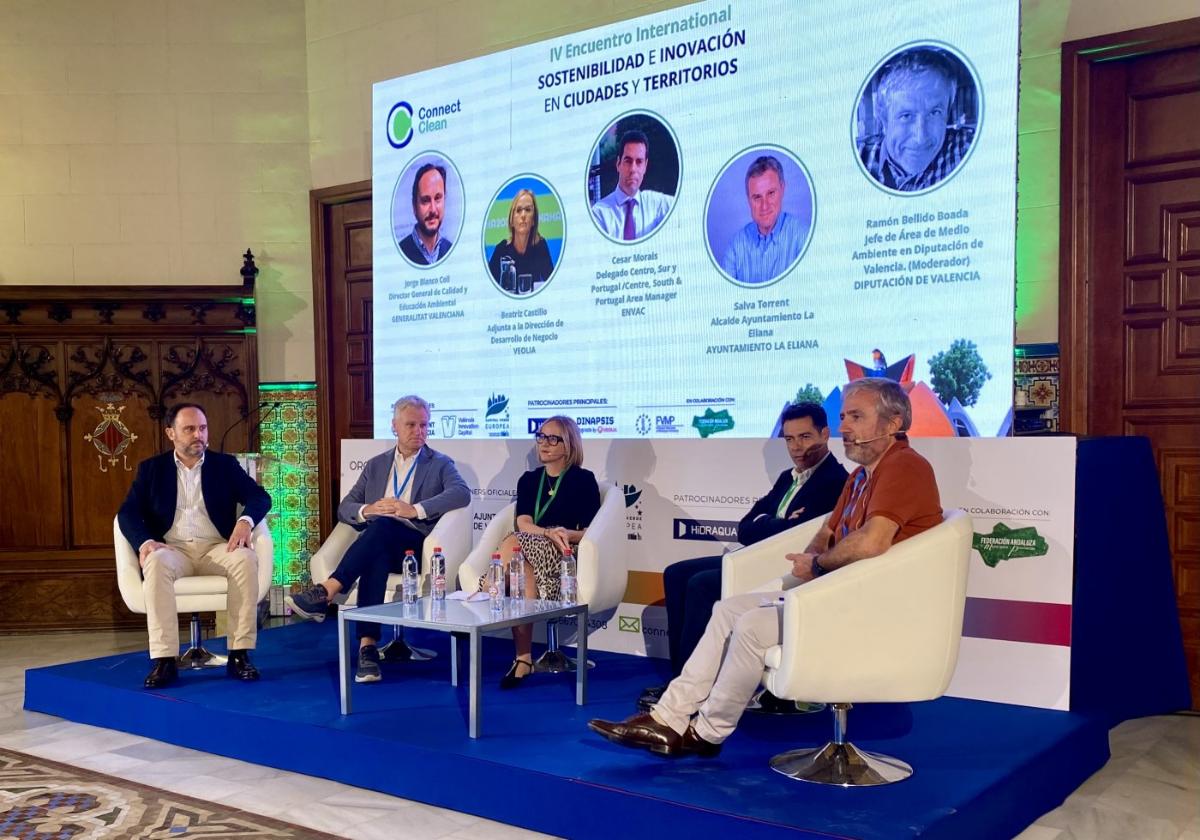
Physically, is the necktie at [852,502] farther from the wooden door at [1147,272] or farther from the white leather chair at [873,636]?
the wooden door at [1147,272]

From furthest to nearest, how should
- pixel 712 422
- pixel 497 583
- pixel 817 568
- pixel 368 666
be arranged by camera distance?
1. pixel 712 422
2. pixel 368 666
3. pixel 497 583
4. pixel 817 568

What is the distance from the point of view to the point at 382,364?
22.0 ft

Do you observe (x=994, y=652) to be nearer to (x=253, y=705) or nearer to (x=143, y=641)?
(x=253, y=705)

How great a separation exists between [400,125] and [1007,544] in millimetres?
4375

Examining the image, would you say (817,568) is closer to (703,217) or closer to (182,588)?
(703,217)

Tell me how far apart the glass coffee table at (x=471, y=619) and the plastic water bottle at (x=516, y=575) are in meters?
0.13

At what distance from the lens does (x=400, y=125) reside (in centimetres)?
661

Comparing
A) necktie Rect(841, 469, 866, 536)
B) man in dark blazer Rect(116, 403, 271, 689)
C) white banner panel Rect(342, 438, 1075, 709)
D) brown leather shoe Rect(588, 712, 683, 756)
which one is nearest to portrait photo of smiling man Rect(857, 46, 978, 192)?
white banner panel Rect(342, 438, 1075, 709)

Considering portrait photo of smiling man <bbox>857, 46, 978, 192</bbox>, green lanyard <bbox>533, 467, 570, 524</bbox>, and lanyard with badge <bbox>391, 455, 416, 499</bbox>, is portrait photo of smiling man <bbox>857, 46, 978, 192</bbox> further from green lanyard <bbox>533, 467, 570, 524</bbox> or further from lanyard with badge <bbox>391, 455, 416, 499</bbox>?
lanyard with badge <bbox>391, 455, 416, 499</bbox>

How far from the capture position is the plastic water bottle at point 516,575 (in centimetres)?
423

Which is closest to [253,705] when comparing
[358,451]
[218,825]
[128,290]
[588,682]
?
[218,825]

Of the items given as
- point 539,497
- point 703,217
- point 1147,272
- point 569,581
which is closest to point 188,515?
point 539,497

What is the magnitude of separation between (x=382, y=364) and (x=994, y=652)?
4072 millimetres

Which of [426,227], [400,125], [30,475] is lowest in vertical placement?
[30,475]
